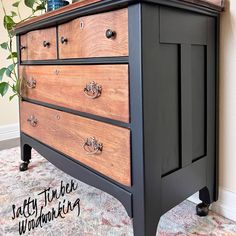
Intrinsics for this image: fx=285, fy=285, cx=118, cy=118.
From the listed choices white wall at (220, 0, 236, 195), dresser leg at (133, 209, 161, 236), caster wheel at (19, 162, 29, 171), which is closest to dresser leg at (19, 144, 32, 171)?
caster wheel at (19, 162, 29, 171)

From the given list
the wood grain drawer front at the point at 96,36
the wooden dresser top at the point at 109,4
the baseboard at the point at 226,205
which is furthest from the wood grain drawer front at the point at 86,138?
the baseboard at the point at 226,205

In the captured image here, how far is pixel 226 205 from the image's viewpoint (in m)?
1.29

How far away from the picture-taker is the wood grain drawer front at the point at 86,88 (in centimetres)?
100

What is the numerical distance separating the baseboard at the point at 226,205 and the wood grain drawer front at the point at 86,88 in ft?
2.10

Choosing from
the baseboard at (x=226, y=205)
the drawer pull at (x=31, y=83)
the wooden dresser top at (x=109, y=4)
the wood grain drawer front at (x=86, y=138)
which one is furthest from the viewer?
the drawer pull at (x=31, y=83)

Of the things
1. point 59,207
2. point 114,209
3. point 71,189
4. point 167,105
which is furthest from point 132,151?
point 71,189

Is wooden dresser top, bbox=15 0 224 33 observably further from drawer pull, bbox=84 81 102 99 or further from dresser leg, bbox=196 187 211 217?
dresser leg, bbox=196 187 211 217

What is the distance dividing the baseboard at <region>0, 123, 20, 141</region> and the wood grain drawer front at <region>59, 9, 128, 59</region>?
180 cm

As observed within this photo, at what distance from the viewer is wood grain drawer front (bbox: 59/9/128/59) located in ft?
3.16

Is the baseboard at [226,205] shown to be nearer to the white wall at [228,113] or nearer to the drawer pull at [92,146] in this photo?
the white wall at [228,113]

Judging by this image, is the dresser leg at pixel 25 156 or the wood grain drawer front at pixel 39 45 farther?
the dresser leg at pixel 25 156

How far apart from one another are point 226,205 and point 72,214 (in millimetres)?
712

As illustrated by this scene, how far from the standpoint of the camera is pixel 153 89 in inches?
37.5

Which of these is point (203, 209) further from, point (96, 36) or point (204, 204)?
point (96, 36)
